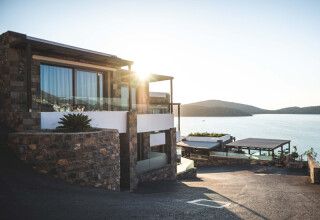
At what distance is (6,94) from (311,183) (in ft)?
50.3

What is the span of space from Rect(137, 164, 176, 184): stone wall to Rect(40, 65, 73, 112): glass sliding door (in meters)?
5.41

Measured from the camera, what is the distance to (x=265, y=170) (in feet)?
65.6

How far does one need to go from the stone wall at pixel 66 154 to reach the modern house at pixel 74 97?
2.46 ft

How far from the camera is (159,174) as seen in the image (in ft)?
46.1

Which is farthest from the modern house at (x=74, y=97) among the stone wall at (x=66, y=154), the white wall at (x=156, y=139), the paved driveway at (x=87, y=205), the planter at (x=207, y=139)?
the planter at (x=207, y=139)

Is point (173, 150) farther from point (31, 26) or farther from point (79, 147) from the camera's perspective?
point (31, 26)

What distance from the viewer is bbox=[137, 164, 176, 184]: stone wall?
12.6 m

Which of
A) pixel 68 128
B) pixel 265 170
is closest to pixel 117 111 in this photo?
pixel 68 128

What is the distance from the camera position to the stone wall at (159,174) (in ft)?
41.4

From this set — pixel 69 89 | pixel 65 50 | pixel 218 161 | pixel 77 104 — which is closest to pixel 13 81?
pixel 65 50

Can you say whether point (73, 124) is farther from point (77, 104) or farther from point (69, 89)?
point (69, 89)

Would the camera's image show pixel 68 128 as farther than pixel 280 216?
Yes

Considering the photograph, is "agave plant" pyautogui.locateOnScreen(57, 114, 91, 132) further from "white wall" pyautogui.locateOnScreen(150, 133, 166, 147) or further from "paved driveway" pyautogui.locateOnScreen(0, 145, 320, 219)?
"white wall" pyautogui.locateOnScreen(150, 133, 166, 147)

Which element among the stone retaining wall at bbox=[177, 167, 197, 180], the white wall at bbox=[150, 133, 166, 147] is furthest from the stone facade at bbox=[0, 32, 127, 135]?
the stone retaining wall at bbox=[177, 167, 197, 180]
